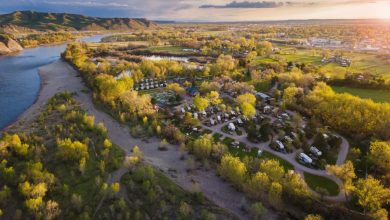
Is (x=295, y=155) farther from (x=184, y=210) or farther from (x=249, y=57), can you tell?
(x=249, y=57)

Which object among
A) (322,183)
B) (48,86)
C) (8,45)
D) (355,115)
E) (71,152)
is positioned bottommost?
(322,183)

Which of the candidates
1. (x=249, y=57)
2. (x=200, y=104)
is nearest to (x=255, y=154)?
(x=200, y=104)

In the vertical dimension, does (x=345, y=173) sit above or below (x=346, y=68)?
below

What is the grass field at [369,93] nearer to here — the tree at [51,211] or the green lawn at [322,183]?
the green lawn at [322,183]

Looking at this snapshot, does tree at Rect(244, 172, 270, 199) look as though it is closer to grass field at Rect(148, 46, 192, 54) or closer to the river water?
the river water

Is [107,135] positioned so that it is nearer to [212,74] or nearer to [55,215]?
[55,215]

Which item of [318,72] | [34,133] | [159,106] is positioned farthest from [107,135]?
[318,72]
